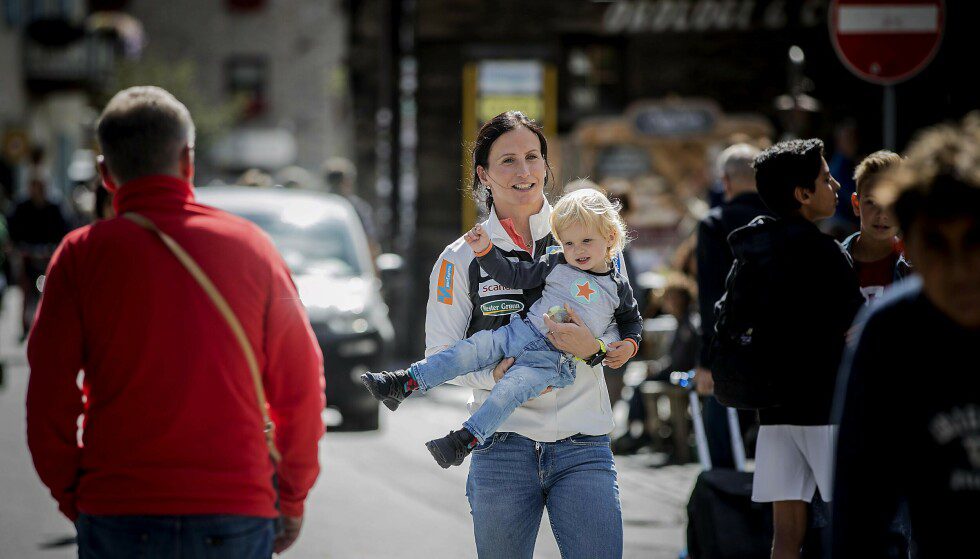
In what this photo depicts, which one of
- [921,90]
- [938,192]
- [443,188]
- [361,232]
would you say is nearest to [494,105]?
[443,188]

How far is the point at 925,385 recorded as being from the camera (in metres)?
2.72

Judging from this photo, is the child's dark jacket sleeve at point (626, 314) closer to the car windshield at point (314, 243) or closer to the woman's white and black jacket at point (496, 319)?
the woman's white and black jacket at point (496, 319)

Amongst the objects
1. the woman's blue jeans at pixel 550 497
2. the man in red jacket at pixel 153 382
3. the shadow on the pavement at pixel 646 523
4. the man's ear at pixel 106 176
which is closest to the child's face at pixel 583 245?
the woman's blue jeans at pixel 550 497

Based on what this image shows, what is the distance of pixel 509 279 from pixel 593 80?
638 inches

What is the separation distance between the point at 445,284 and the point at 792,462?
1498 mm

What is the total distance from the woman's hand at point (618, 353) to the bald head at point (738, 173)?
113 inches

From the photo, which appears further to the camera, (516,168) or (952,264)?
(516,168)

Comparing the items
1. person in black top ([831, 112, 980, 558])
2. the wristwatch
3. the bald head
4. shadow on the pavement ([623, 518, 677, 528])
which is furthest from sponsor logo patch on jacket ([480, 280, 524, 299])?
shadow on the pavement ([623, 518, 677, 528])

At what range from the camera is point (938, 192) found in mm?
2674

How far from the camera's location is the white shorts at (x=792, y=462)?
504 centimetres

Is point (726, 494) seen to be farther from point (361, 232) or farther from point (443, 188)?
point (443, 188)

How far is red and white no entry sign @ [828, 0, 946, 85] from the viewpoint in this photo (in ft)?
27.2

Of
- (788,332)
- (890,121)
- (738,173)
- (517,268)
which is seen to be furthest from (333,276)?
(517,268)

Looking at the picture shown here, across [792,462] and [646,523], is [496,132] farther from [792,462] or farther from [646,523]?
[646,523]
